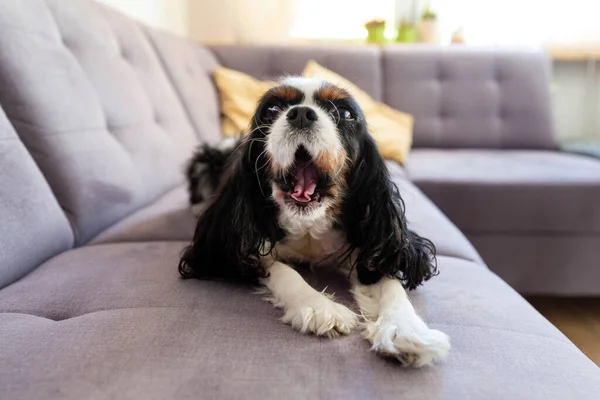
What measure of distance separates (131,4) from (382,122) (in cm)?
161

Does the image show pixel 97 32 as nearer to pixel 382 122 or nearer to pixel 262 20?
pixel 382 122

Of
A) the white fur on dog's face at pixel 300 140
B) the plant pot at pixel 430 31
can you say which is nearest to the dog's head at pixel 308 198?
the white fur on dog's face at pixel 300 140

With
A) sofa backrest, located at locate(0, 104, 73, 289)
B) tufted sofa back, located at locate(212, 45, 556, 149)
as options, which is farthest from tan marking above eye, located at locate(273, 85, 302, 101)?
tufted sofa back, located at locate(212, 45, 556, 149)

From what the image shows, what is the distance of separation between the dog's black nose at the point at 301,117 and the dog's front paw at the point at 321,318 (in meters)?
0.34

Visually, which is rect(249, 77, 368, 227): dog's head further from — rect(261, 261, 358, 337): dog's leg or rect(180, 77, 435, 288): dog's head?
rect(261, 261, 358, 337): dog's leg

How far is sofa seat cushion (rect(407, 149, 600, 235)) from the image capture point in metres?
1.93

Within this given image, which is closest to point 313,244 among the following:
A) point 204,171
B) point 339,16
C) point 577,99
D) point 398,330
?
point 398,330

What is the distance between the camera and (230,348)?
71 cm

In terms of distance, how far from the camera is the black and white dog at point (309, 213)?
916mm

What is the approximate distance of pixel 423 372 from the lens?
663mm

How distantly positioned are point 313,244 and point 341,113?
0.31m

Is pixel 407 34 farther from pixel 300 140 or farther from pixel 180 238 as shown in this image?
pixel 300 140

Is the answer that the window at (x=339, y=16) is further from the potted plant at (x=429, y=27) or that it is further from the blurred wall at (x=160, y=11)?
the blurred wall at (x=160, y=11)

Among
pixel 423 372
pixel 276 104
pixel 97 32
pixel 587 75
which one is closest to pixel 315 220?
pixel 276 104
